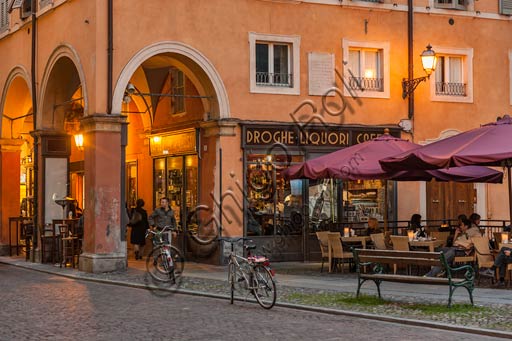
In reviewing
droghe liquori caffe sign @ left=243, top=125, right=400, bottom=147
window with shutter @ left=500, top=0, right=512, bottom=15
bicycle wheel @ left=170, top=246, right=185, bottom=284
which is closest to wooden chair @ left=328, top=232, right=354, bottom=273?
bicycle wheel @ left=170, top=246, right=185, bottom=284

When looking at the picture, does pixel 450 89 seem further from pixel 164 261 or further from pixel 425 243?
pixel 164 261

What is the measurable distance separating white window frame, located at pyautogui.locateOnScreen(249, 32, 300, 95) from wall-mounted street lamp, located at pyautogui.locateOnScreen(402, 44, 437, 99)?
319 cm

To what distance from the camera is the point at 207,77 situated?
22000 mm

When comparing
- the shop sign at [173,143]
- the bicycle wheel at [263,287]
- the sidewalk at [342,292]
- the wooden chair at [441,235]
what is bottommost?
the sidewalk at [342,292]

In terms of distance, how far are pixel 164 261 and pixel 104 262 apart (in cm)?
311

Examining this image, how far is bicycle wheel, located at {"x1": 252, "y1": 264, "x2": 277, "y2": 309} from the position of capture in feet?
45.8

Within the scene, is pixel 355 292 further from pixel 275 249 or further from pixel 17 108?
pixel 17 108

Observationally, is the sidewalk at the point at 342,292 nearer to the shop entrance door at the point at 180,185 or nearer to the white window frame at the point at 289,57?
the shop entrance door at the point at 180,185

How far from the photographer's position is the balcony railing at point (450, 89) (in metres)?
24.8

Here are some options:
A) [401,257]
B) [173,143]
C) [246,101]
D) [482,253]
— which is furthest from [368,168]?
[173,143]

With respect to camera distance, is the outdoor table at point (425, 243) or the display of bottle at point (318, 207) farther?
the display of bottle at point (318, 207)

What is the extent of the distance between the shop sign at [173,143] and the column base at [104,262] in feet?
13.3

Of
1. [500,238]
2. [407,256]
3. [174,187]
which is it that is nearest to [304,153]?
[174,187]

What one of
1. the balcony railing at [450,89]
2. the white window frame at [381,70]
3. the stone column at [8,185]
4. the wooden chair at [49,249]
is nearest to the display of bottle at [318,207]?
the white window frame at [381,70]
